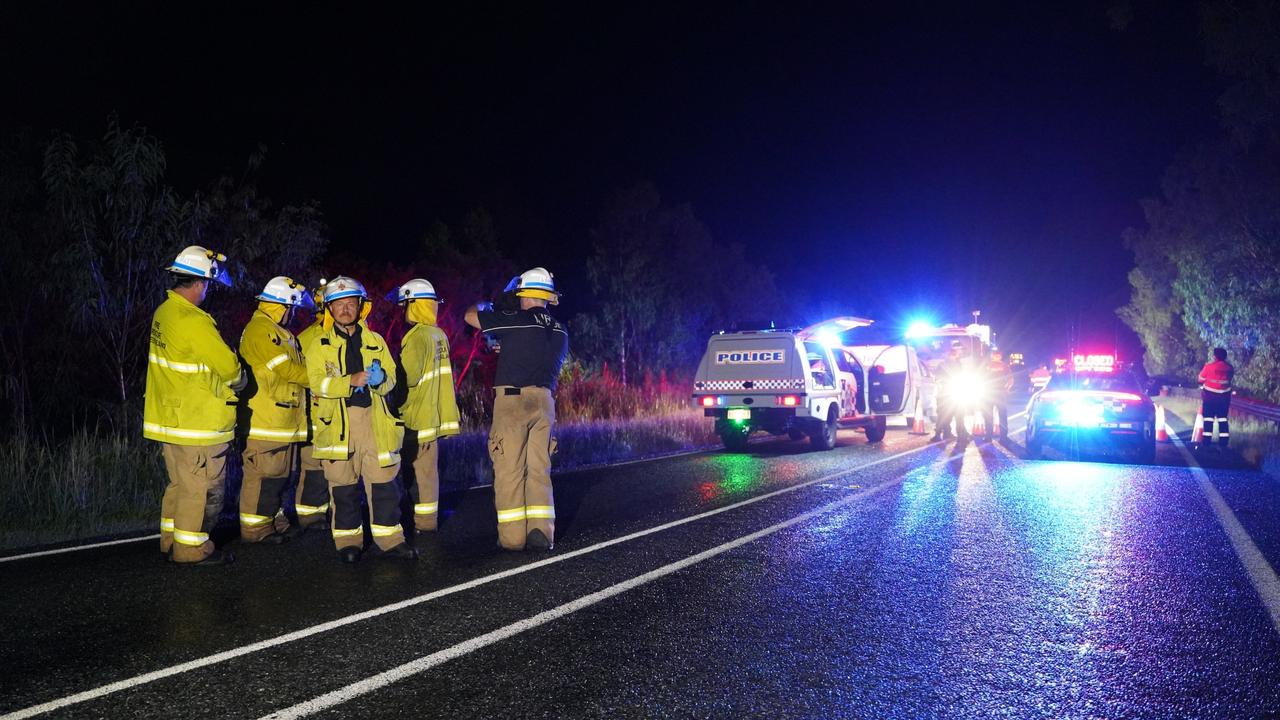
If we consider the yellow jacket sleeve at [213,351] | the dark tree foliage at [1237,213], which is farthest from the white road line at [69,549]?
the dark tree foliage at [1237,213]

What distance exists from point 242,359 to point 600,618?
410 cm

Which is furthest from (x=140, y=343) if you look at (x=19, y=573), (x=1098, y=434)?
(x=1098, y=434)

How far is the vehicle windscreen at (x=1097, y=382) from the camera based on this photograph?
46.8ft

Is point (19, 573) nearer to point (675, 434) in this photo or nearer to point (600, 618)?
point (600, 618)

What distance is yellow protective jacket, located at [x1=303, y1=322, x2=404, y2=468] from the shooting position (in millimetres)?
6500

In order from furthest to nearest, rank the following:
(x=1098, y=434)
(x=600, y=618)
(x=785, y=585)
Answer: (x=1098, y=434) → (x=785, y=585) → (x=600, y=618)

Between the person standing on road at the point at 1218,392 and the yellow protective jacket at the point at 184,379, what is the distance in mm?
15764

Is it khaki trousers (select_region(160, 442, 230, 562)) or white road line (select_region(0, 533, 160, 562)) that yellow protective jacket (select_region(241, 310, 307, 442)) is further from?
white road line (select_region(0, 533, 160, 562))

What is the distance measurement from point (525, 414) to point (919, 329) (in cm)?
1757

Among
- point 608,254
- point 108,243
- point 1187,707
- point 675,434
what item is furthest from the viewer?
point 608,254

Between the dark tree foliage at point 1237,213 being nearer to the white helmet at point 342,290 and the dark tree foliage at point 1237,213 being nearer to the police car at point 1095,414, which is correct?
the police car at point 1095,414

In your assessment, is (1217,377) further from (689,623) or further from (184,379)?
(184,379)

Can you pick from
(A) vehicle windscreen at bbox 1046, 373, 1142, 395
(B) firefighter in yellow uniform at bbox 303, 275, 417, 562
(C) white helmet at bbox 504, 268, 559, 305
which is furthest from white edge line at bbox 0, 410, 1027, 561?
(A) vehicle windscreen at bbox 1046, 373, 1142, 395

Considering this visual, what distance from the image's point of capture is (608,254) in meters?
28.2
